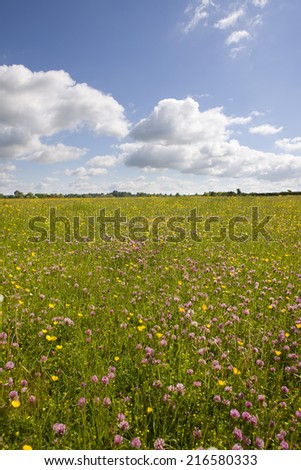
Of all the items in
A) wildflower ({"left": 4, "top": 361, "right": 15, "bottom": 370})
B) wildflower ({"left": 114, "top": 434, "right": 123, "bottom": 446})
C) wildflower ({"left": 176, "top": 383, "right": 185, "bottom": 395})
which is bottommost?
wildflower ({"left": 114, "top": 434, "right": 123, "bottom": 446})

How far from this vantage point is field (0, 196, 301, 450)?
2.48m

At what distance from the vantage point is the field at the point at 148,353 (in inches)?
97.5

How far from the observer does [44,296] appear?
4.67m

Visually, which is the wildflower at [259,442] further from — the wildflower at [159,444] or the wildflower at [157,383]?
the wildflower at [157,383]

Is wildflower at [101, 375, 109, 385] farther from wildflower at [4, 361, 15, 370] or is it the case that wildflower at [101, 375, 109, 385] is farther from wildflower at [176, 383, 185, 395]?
wildflower at [4, 361, 15, 370]

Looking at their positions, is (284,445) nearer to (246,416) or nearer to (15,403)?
(246,416)

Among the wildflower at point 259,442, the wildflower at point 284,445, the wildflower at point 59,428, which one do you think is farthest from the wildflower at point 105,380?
the wildflower at point 284,445

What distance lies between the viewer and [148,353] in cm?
336

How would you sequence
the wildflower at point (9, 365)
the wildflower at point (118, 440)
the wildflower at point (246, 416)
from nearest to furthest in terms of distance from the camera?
the wildflower at point (118, 440), the wildflower at point (246, 416), the wildflower at point (9, 365)

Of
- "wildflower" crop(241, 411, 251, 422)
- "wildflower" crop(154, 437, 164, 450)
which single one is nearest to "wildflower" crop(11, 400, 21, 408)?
"wildflower" crop(154, 437, 164, 450)
